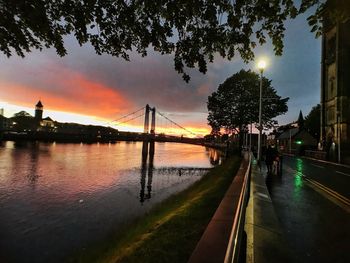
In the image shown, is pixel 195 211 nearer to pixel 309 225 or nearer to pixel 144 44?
pixel 309 225

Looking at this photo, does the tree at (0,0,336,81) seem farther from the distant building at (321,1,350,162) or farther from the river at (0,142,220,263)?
the distant building at (321,1,350,162)

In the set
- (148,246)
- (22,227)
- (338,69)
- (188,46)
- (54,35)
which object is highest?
(338,69)

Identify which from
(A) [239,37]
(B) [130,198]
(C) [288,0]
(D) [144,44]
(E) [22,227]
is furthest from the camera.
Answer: (B) [130,198]

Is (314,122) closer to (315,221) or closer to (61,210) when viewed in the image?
(61,210)

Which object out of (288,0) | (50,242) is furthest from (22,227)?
(288,0)

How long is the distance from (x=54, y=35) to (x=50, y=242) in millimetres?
8686

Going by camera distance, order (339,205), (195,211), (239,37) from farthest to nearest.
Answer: (339,205) < (195,211) < (239,37)

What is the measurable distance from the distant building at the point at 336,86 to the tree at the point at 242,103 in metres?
9.18

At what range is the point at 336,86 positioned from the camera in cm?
5125

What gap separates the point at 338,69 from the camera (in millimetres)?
51312

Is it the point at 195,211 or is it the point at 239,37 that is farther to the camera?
the point at 195,211

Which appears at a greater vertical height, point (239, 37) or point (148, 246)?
point (239, 37)

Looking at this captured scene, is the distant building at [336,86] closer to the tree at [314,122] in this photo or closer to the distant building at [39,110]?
the tree at [314,122]

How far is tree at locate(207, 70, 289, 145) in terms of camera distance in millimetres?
47500
